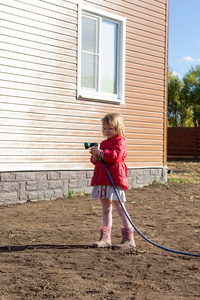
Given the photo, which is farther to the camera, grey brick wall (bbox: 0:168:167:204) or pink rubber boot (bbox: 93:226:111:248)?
grey brick wall (bbox: 0:168:167:204)

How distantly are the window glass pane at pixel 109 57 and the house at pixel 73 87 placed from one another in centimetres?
2

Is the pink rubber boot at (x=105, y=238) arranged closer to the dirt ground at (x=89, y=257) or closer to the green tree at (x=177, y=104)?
the dirt ground at (x=89, y=257)

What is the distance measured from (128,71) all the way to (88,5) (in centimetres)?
172

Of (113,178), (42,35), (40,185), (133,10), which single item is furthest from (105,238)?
(133,10)

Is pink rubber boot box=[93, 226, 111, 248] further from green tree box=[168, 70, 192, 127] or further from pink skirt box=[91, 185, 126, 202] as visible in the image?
green tree box=[168, 70, 192, 127]

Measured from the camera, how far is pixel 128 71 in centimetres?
920

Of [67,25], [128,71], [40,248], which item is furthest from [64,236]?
[128,71]

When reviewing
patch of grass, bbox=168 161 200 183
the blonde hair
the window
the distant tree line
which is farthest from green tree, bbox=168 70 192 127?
the blonde hair

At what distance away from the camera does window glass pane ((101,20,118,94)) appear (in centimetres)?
883

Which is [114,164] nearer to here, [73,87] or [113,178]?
[113,178]

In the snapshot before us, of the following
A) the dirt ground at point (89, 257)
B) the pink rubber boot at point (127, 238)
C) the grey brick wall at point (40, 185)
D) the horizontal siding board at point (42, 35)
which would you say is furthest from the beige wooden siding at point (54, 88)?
the pink rubber boot at point (127, 238)

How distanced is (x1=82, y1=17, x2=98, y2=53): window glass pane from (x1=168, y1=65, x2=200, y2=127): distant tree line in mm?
37118

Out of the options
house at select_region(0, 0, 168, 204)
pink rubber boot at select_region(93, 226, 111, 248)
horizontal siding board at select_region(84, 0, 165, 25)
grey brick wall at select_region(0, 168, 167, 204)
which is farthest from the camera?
horizontal siding board at select_region(84, 0, 165, 25)

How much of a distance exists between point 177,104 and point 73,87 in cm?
4002
